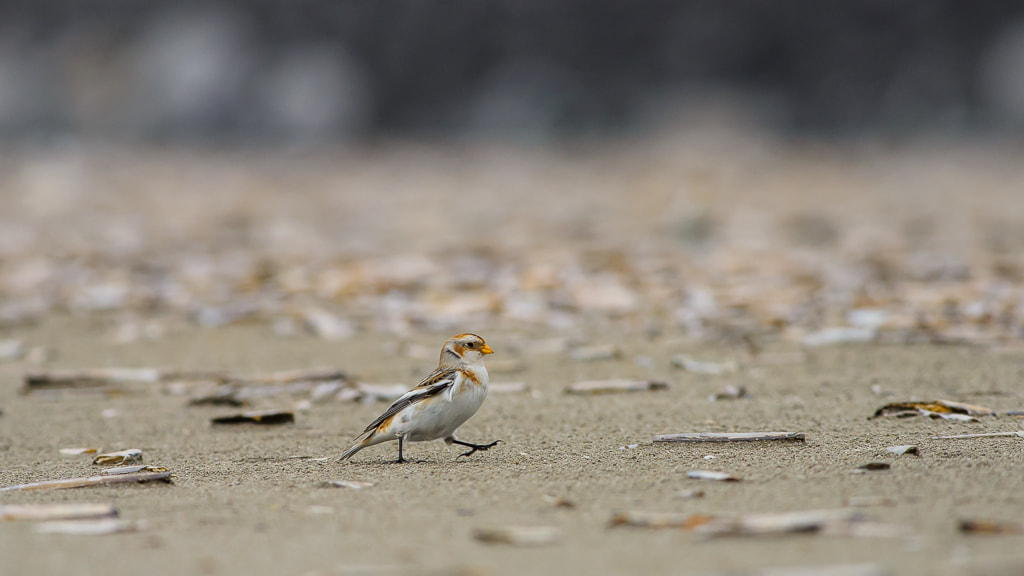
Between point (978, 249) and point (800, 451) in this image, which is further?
A: point (978, 249)

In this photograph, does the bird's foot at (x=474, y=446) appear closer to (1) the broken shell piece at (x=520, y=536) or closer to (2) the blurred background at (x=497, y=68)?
(1) the broken shell piece at (x=520, y=536)

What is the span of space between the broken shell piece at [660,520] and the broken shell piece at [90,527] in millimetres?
883

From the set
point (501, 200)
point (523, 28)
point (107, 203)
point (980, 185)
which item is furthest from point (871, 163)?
point (107, 203)

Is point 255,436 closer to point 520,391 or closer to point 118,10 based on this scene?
point 520,391

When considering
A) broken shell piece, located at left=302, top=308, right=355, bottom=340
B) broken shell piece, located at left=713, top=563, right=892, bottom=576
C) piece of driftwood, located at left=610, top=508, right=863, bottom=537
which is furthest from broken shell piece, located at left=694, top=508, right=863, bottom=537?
broken shell piece, located at left=302, top=308, right=355, bottom=340

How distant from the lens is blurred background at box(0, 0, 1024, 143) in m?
24.4

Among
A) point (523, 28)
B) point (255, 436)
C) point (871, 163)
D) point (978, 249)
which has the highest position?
point (523, 28)

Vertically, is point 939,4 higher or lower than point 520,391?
higher

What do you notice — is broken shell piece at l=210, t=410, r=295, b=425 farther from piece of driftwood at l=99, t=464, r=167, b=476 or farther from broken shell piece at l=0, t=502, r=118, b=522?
broken shell piece at l=0, t=502, r=118, b=522

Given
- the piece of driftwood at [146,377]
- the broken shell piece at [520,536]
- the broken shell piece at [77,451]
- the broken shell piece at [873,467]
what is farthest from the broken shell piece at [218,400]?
the broken shell piece at [873,467]

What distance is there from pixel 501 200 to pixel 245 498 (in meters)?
12.0

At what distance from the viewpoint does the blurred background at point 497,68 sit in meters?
24.4

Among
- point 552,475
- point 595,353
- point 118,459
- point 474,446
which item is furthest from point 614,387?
point 118,459

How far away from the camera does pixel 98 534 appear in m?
2.08
